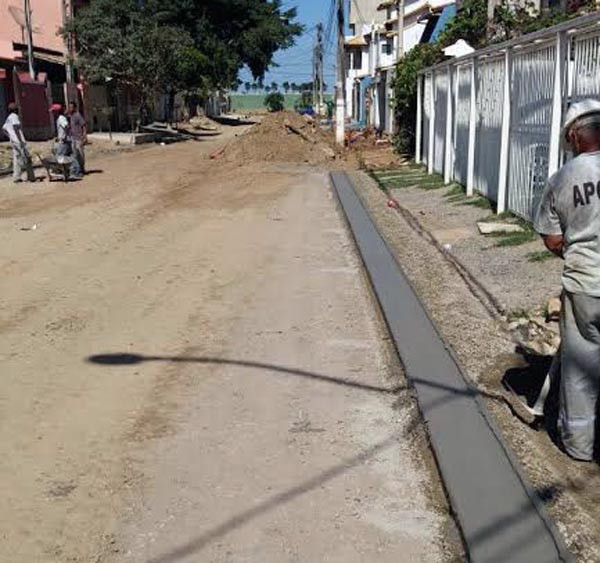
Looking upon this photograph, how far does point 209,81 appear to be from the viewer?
55469 millimetres

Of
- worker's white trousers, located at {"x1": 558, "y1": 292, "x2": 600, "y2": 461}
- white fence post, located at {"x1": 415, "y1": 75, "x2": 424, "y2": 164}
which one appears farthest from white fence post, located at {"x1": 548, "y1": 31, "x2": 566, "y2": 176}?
white fence post, located at {"x1": 415, "y1": 75, "x2": 424, "y2": 164}

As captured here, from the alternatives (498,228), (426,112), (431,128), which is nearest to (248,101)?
(426,112)

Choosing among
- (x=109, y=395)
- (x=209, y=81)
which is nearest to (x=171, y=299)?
(x=109, y=395)

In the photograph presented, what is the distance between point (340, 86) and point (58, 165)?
54.3 ft

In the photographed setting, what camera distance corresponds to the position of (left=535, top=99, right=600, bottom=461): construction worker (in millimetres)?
3969

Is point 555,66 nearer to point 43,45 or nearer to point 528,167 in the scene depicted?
point 528,167

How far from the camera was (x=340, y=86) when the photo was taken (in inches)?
1346

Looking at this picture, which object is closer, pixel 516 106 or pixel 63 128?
pixel 516 106

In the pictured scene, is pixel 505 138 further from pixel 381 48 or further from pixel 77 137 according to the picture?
pixel 381 48

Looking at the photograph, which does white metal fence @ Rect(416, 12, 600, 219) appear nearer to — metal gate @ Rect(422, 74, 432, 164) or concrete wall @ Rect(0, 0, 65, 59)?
metal gate @ Rect(422, 74, 432, 164)

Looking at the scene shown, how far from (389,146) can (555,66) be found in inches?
897

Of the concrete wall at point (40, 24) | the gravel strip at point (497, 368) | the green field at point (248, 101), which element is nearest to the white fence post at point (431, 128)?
the gravel strip at point (497, 368)

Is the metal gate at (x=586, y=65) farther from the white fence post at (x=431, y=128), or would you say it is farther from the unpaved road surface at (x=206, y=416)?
the white fence post at (x=431, y=128)

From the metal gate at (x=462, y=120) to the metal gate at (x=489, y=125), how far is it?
3.60 ft
